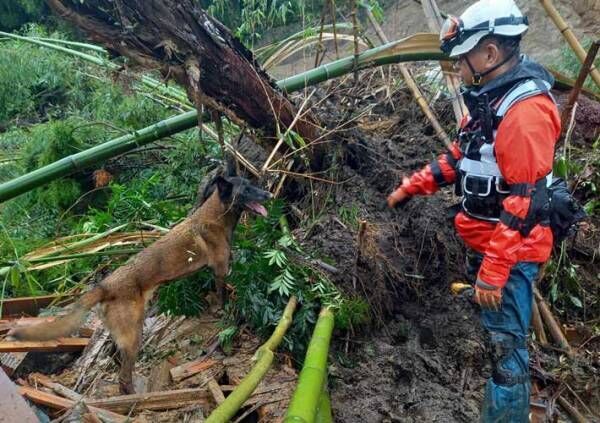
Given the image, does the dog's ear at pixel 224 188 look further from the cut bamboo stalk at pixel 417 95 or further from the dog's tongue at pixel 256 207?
the cut bamboo stalk at pixel 417 95

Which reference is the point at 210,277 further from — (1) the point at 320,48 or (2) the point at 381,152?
(1) the point at 320,48

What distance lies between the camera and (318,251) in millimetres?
3707

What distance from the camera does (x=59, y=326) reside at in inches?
113

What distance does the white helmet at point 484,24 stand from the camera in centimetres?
254

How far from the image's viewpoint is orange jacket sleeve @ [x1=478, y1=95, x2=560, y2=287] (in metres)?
2.35

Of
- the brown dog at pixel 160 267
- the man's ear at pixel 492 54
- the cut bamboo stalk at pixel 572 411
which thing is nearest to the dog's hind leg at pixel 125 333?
the brown dog at pixel 160 267

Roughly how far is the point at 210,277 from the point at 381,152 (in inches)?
70.0

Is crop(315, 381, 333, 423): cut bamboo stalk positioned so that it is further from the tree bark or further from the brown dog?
the tree bark

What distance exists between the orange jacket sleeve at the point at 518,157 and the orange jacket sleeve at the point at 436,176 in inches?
24.0

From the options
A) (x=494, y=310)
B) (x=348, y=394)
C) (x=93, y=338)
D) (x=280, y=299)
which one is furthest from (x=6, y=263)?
(x=494, y=310)

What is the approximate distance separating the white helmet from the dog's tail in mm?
2392

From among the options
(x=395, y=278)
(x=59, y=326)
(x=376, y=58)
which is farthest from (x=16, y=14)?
(x=395, y=278)

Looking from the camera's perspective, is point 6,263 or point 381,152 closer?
point 6,263

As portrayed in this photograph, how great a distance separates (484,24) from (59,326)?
106 inches
